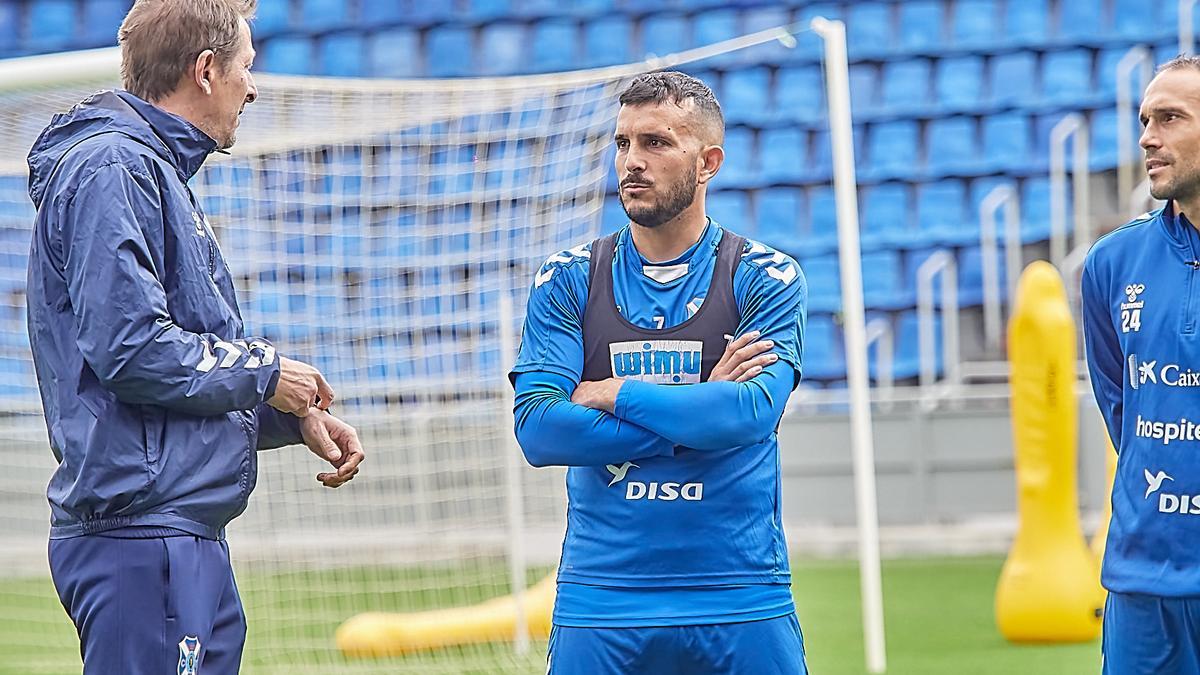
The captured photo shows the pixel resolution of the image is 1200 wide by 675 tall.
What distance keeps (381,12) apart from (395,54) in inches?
22.5

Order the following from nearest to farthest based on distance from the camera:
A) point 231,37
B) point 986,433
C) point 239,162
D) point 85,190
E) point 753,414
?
point 85,190, point 231,37, point 753,414, point 239,162, point 986,433

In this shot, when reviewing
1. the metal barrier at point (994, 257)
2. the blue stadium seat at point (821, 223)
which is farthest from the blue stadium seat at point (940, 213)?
the blue stadium seat at point (821, 223)

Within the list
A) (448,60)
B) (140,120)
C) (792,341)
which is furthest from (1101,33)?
(140,120)

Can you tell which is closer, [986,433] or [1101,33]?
[986,433]

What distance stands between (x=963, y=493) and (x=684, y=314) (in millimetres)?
8060

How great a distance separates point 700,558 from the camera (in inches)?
122

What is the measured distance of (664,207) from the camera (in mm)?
3221

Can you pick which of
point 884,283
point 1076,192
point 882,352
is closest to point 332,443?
point 882,352

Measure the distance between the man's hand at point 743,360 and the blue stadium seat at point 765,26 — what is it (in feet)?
34.1

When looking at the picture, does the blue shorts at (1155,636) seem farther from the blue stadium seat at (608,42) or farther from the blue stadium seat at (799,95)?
the blue stadium seat at (608,42)

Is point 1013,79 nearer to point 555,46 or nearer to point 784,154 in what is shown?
point 784,154

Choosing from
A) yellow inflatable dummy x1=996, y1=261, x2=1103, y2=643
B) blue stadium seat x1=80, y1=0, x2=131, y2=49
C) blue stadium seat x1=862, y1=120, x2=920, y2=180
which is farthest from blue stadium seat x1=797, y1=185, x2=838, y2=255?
blue stadium seat x1=80, y1=0, x2=131, y2=49

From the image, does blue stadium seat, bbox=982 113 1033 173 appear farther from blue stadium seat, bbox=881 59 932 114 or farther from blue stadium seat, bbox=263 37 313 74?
blue stadium seat, bbox=263 37 313 74

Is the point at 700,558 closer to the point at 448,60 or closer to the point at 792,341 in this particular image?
the point at 792,341
